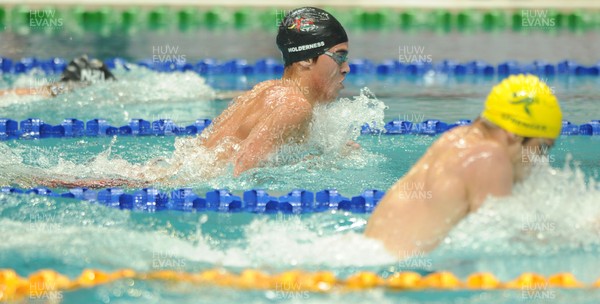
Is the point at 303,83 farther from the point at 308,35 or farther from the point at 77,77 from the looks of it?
the point at 77,77

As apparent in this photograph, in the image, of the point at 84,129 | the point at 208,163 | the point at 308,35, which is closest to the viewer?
the point at 208,163

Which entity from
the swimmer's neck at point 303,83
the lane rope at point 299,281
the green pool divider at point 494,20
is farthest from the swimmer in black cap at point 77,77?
the green pool divider at point 494,20

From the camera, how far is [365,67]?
25.6 ft

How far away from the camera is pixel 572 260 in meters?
3.33

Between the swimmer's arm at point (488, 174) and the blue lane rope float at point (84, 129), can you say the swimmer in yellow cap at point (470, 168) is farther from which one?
the blue lane rope float at point (84, 129)

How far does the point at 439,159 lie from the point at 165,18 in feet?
24.7

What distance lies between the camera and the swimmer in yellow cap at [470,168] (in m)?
2.99

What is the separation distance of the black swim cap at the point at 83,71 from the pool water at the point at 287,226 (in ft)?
4.08

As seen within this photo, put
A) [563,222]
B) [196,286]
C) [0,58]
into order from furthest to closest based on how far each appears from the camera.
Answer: [0,58]
[563,222]
[196,286]

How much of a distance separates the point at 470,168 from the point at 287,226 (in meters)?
0.98

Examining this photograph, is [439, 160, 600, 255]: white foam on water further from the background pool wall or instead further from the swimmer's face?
the background pool wall

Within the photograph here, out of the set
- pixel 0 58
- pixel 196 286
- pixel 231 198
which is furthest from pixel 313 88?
pixel 0 58

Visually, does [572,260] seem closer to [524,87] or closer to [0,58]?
[524,87]

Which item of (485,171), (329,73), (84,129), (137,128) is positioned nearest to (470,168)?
(485,171)
